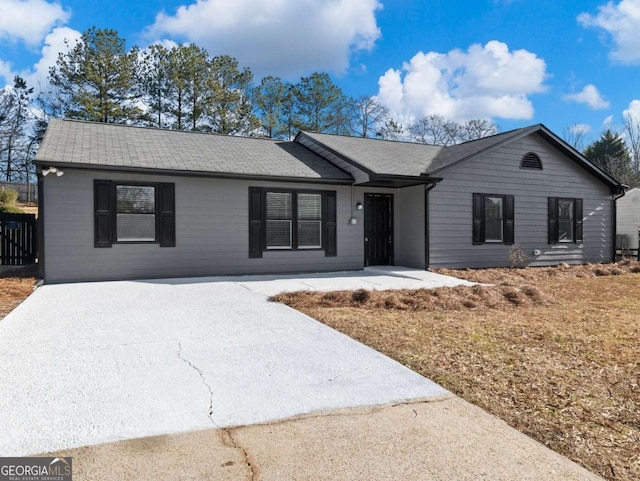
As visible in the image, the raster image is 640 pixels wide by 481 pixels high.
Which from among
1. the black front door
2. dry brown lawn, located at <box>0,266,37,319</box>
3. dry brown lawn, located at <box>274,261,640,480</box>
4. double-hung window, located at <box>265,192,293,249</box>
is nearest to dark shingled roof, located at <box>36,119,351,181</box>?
double-hung window, located at <box>265,192,293,249</box>

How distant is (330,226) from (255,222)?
2003mm

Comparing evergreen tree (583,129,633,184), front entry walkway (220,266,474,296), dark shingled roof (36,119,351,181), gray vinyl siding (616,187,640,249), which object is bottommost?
front entry walkway (220,266,474,296)

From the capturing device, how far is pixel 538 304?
286 inches


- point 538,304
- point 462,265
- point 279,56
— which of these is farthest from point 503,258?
point 279,56

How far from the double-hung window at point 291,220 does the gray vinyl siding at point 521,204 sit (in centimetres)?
290

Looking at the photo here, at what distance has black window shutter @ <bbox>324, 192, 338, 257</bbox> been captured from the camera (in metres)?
11.4

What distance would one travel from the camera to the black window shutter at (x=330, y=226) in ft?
37.3

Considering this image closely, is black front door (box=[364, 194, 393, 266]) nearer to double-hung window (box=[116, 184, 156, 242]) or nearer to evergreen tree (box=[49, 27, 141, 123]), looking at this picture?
double-hung window (box=[116, 184, 156, 242])

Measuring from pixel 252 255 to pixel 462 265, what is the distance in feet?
19.5

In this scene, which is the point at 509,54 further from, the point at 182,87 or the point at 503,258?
the point at 182,87

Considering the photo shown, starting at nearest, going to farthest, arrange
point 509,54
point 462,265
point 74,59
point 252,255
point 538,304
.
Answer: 1. point 538,304
2. point 252,255
3. point 462,265
4. point 509,54
5. point 74,59

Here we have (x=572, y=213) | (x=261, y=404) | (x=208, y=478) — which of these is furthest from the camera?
(x=572, y=213)

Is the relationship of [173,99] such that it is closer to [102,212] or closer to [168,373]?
[102,212]

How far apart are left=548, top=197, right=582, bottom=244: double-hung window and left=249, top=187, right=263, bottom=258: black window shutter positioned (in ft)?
30.1
